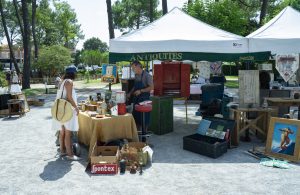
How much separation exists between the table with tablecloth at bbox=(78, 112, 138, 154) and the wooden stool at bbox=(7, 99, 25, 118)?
17.1 feet

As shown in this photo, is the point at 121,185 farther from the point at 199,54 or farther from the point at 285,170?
the point at 199,54

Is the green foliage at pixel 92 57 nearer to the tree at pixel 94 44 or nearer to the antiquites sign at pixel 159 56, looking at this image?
the antiquites sign at pixel 159 56

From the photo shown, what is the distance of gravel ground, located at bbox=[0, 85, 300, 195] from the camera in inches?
180

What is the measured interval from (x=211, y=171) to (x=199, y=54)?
258 cm

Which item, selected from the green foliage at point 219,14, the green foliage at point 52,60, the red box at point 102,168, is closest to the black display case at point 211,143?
the red box at point 102,168

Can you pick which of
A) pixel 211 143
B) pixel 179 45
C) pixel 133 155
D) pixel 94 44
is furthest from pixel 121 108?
pixel 94 44

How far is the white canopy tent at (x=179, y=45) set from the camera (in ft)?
21.9

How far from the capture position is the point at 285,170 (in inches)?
210

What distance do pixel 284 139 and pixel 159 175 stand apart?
2.48 meters

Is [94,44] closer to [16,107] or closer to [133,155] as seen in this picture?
[16,107]

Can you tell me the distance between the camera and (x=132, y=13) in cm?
5394

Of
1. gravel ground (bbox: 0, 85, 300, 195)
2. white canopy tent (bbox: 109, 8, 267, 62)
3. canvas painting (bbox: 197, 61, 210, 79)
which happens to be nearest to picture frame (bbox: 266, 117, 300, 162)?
gravel ground (bbox: 0, 85, 300, 195)

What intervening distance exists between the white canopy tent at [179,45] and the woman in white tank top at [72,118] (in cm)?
156

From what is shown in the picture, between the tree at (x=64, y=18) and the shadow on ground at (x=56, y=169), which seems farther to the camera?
the tree at (x=64, y=18)
